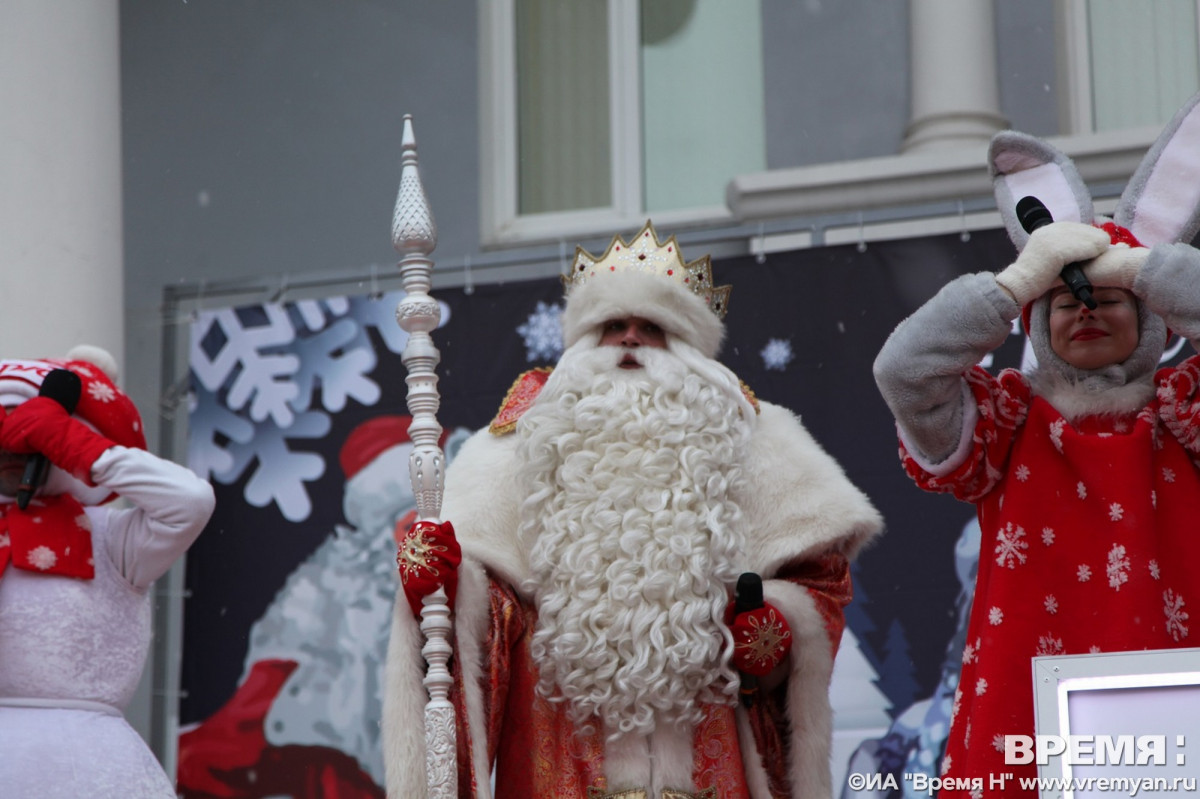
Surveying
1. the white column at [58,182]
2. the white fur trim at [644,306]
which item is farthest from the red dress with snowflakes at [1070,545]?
the white column at [58,182]

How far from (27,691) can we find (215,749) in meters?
2.14

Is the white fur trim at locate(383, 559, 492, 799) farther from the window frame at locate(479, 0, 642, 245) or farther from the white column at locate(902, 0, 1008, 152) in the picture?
the white column at locate(902, 0, 1008, 152)

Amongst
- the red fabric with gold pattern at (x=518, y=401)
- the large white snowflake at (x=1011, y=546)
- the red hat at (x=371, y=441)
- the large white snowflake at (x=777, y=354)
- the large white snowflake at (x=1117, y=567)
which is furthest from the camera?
the red hat at (x=371, y=441)

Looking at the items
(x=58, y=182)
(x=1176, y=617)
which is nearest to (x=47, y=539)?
(x=58, y=182)

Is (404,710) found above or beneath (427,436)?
beneath

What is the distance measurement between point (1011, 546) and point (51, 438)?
2416 millimetres

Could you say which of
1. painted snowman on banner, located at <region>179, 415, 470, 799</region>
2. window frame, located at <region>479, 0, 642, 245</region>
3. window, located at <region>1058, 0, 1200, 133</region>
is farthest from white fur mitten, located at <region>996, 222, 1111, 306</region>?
window frame, located at <region>479, 0, 642, 245</region>

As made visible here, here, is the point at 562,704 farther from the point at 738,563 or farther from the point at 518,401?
the point at 518,401

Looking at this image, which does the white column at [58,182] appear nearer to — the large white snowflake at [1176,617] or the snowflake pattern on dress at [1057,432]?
the snowflake pattern on dress at [1057,432]

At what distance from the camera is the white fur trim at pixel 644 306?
4.34m

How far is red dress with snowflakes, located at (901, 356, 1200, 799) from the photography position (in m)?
3.25

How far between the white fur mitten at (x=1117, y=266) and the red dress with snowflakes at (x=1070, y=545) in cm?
24

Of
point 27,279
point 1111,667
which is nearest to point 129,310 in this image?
point 27,279

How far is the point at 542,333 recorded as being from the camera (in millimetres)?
6148
